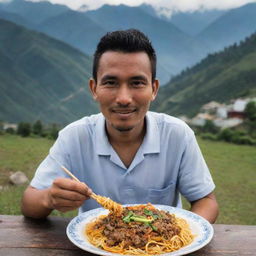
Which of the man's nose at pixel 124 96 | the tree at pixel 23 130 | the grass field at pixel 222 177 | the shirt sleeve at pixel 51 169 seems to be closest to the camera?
the man's nose at pixel 124 96

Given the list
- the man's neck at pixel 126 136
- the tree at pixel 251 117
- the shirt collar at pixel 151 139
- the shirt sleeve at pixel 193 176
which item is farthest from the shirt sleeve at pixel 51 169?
the tree at pixel 251 117

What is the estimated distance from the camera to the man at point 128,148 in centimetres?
258

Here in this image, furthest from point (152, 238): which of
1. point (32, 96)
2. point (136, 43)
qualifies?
point (32, 96)

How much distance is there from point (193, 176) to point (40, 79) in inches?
5866

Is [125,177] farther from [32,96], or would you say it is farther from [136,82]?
[32,96]

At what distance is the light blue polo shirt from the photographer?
2.83 meters

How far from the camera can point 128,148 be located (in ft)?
9.64

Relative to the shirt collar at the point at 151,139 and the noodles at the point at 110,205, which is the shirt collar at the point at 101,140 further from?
the noodles at the point at 110,205

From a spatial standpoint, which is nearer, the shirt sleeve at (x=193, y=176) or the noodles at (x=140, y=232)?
the noodles at (x=140, y=232)

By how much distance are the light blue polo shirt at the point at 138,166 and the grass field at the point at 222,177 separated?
4.96 meters

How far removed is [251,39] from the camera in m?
90.8

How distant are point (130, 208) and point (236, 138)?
25.8m

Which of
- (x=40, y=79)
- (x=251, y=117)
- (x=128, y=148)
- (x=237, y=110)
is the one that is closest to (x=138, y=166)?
(x=128, y=148)

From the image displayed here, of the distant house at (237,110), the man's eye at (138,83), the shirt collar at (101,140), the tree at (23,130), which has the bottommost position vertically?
the shirt collar at (101,140)
